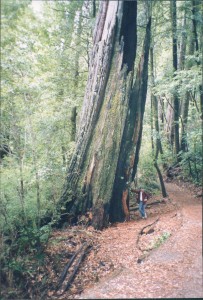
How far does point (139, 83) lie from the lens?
12.0m

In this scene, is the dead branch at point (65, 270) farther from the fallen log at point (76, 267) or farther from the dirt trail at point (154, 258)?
the dirt trail at point (154, 258)

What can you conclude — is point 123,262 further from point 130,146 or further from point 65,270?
point 130,146

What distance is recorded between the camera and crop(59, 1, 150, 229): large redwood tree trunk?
34.0ft

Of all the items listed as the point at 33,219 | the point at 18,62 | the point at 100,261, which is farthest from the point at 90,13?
the point at 100,261

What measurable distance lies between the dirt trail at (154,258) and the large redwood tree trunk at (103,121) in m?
1.50

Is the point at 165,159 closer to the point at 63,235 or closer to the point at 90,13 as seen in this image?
the point at 90,13

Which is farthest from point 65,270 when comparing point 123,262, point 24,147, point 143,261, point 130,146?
point 130,146

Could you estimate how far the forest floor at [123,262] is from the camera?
612 cm

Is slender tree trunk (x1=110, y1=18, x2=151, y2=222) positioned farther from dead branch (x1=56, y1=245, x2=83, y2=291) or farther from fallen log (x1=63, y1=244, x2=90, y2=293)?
dead branch (x1=56, y1=245, x2=83, y2=291)

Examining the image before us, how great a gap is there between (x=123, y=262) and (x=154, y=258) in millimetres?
849

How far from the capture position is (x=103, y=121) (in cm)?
1054

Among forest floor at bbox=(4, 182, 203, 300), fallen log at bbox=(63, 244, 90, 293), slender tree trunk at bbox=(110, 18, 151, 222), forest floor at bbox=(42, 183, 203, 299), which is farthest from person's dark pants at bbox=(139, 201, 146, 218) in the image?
fallen log at bbox=(63, 244, 90, 293)

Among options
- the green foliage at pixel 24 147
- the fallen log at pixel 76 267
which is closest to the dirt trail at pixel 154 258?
the fallen log at pixel 76 267

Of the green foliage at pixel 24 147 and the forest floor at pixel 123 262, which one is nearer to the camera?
the green foliage at pixel 24 147
